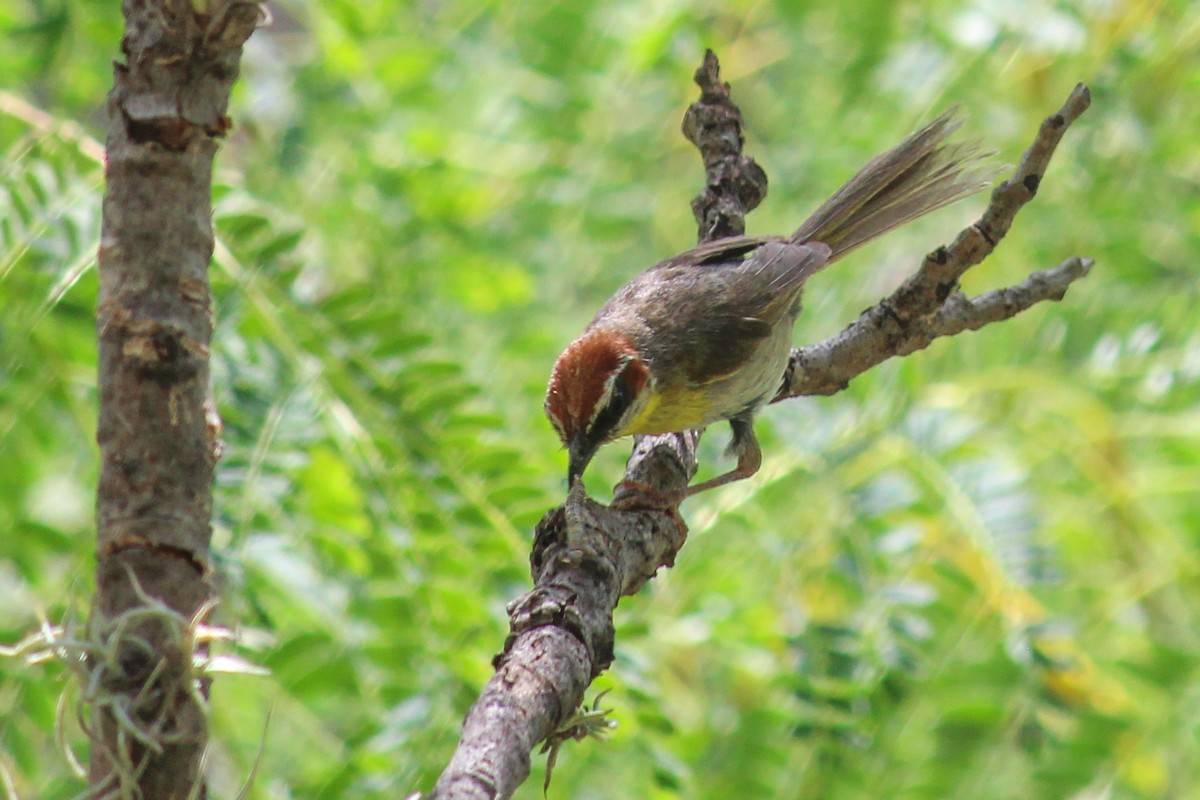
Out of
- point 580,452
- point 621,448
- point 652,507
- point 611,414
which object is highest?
point 621,448

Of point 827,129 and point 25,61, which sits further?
point 827,129

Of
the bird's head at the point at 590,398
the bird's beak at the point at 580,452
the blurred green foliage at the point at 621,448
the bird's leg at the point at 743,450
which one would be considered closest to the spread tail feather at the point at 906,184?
the blurred green foliage at the point at 621,448

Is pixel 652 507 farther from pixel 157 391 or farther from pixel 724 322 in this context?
pixel 157 391

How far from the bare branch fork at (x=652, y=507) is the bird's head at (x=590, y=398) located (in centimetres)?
12

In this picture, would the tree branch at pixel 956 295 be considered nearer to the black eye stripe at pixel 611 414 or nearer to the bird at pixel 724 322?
the bird at pixel 724 322

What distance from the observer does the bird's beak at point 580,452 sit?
120 inches

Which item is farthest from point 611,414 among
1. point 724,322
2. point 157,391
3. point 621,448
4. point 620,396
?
point 157,391

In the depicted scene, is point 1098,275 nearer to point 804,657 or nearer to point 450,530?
point 804,657

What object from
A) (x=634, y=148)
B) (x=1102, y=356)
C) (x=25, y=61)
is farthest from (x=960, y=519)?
(x=25, y=61)

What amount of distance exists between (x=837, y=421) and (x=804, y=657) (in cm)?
88

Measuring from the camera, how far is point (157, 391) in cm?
149

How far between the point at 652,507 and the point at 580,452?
44 cm

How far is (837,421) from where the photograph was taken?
3.73m

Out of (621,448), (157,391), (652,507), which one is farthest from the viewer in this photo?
(621,448)
